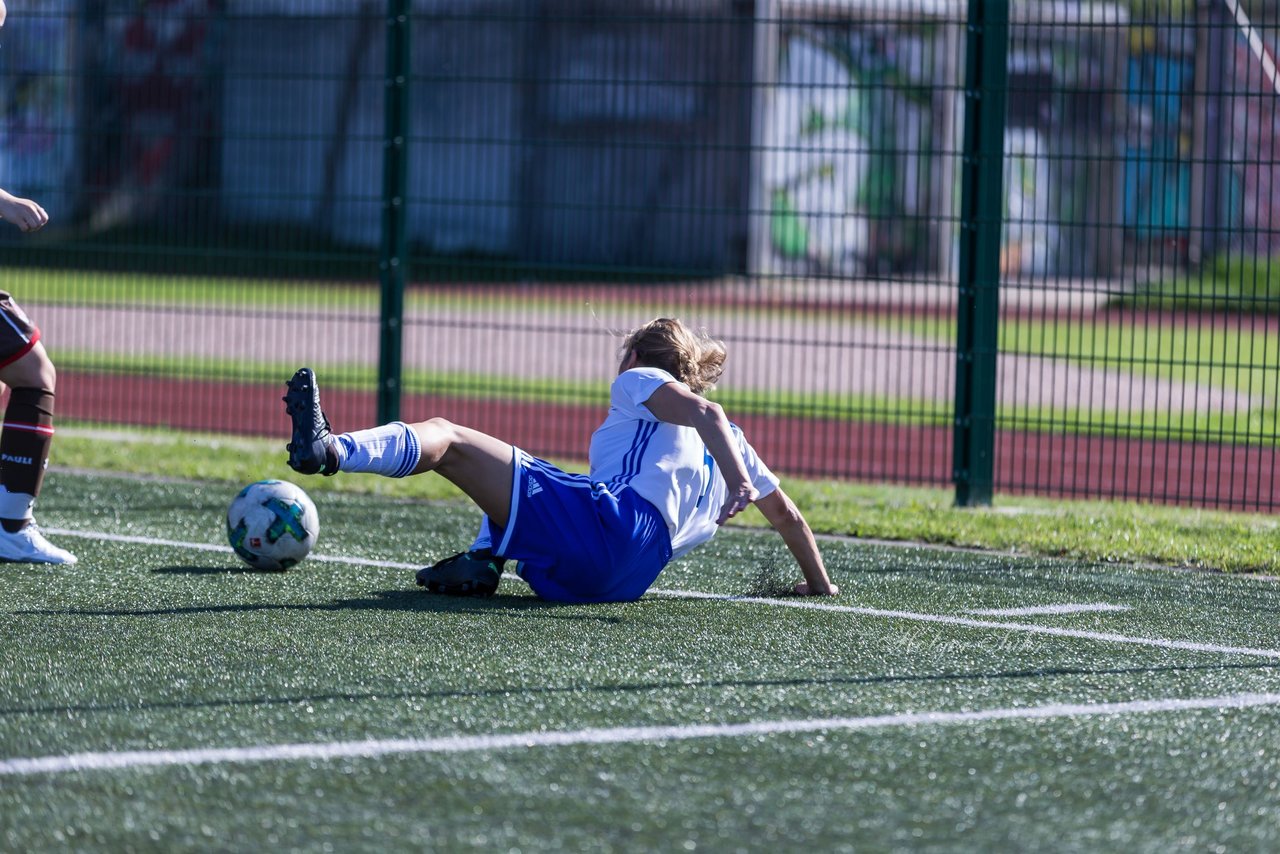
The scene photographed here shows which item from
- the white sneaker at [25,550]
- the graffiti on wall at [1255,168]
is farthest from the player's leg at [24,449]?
the graffiti on wall at [1255,168]

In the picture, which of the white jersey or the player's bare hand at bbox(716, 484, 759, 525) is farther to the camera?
the white jersey

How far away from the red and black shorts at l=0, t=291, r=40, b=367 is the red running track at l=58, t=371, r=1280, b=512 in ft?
12.7

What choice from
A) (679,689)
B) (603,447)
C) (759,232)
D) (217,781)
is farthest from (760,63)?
(217,781)

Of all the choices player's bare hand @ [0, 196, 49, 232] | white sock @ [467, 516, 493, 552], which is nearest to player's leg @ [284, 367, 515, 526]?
white sock @ [467, 516, 493, 552]

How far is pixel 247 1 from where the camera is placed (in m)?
26.7

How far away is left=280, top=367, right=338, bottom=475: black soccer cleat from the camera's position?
561cm

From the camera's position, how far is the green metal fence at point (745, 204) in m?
Result: 9.52

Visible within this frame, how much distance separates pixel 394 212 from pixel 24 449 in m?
4.38

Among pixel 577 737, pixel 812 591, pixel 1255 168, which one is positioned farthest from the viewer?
pixel 1255 168

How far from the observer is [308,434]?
18.5 feet

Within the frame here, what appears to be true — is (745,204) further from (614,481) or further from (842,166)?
(614,481)

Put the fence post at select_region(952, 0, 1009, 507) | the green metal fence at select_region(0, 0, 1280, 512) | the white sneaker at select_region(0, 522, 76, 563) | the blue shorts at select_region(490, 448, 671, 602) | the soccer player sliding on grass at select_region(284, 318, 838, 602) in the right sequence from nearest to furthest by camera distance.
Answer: the soccer player sliding on grass at select_region(284, 318, 838, 602), the blue shorts at select_region(490, 448, 671, 602), the white sneaker at select_region(0, 522, 76, 563), the fence post at select_region(952, 0, 1009, 507), the green metal fence at select_region(0, 0, 1280, 512)

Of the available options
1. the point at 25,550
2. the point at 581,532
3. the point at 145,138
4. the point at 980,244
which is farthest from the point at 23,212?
the point at 145,138

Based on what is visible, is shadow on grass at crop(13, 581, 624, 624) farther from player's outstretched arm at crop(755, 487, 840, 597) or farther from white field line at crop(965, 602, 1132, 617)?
white field line at crop(965, 602, 1132, 617)
